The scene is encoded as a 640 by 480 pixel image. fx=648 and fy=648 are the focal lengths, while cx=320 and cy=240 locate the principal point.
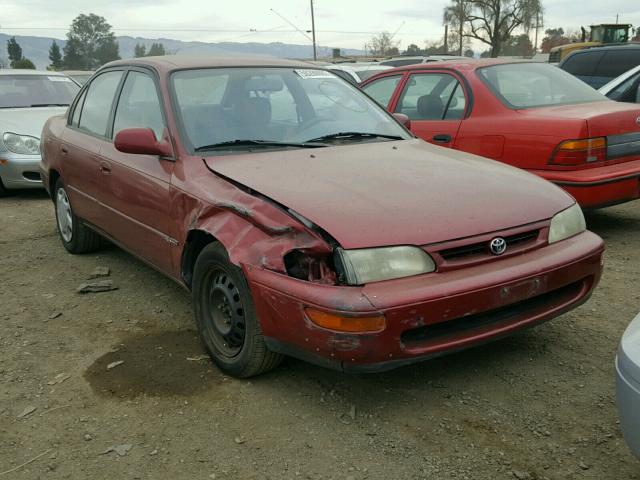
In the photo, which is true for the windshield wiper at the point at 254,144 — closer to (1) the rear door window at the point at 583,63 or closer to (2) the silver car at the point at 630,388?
(2) the silver car at the point at 630,388

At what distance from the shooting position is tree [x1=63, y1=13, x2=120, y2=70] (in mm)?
92375

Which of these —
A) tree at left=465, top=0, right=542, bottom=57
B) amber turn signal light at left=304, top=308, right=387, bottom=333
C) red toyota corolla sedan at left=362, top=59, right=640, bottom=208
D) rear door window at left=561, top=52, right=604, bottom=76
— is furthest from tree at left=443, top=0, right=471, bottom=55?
amber turn signal light at left=304, top=308, right=387, bottom=333

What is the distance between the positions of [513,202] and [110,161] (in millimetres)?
2540

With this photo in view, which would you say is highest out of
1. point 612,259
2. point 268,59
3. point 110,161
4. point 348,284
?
point 268,59

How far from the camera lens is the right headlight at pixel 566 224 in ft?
10.0

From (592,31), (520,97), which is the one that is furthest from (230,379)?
(592,31)

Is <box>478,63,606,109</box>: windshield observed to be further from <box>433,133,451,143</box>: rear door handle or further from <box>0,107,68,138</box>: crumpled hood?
<box>0,107,68,138</box>: crumpled hood

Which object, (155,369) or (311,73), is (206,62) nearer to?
(311,73)

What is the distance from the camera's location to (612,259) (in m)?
4.72

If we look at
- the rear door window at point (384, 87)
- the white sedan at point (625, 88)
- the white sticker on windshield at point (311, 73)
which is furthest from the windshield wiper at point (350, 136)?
the white sedan at point (625, 88)

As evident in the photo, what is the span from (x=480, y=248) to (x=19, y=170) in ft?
21.3

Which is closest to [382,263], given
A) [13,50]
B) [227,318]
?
[227,318]

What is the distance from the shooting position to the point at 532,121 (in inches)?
201

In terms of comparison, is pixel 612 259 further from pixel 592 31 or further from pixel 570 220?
pixel 592 31
